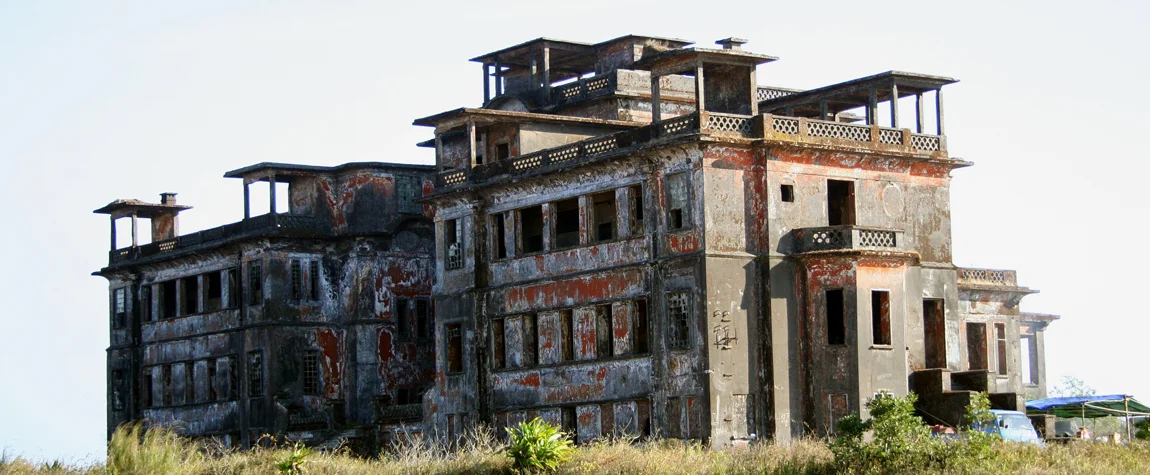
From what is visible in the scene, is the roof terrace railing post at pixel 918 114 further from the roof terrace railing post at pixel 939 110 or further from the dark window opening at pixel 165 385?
the dark window opening at pixel 165 385

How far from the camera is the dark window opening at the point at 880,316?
143 feet

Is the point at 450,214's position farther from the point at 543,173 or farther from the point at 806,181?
the point at 806,181

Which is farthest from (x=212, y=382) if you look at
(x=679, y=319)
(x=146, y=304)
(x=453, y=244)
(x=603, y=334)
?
(x=679, y=319)

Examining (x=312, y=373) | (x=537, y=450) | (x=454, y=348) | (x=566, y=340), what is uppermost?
(x=566, y=340)

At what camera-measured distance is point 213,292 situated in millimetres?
63562

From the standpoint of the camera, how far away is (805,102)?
48.6m

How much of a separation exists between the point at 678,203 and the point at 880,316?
17.9 feet

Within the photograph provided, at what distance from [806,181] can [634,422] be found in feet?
23.2

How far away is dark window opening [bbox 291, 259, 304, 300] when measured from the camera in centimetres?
5672

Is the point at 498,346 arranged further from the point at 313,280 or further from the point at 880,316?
the point at 880,316

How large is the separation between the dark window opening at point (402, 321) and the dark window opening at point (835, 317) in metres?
17.1

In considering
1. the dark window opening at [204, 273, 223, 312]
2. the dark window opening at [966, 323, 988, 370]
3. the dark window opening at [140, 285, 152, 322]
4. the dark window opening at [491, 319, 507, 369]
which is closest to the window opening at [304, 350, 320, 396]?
the dark window opening at [204, 273, 223, 312]

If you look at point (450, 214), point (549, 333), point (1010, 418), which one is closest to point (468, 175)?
point (450, 214)

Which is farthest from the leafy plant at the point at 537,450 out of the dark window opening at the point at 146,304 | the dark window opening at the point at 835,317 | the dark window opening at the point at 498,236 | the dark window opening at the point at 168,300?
the dark window opening at the point at 146,304
